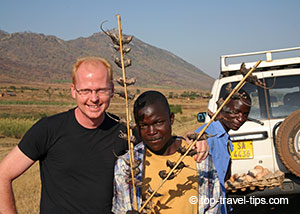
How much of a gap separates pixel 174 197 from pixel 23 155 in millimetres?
959

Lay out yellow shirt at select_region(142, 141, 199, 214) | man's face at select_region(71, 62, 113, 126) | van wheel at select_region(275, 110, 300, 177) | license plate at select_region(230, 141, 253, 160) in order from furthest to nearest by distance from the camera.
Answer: license plate at select_region(230, 141, 253, 160) < van wheel at select_region(275, 110, 300, 177) < man's face at select_region(71, 62, 113, 126) < yellow shirt at select_region(142, 141, 199, 214)

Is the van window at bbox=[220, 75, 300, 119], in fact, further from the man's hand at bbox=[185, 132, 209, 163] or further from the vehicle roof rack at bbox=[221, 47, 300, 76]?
the man's hand at bbox=[185, 132, 209, 163]

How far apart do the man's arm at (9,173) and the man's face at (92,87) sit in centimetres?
47

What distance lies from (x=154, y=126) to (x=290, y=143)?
2.78 metres

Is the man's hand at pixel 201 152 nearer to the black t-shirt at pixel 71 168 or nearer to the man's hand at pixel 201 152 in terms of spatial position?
the man's hand at pixel 201 152

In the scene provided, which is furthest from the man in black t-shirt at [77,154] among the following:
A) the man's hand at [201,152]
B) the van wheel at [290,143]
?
the van wheel at [290,143]

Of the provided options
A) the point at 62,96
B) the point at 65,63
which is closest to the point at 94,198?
the point at 62,96

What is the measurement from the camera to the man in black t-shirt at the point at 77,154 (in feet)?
7.55

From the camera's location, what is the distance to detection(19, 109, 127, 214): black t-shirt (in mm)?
2359

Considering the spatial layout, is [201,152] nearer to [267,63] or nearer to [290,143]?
[290,143]

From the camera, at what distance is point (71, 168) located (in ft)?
7.81

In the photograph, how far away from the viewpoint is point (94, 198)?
2.37m

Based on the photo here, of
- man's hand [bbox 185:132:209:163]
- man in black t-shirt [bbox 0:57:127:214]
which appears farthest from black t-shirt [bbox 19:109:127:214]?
man's hand [bbox 185:132:209:163]

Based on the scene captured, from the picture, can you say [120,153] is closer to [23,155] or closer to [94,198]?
[94,198]
